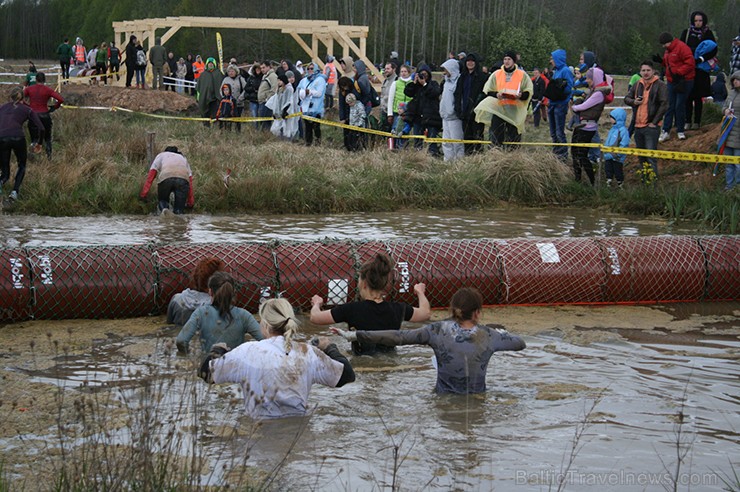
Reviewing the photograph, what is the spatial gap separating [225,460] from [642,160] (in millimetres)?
12288

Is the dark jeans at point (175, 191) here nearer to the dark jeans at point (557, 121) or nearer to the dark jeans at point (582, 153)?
the dark jeans at point (582, 153)

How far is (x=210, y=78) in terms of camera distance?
2292 cm

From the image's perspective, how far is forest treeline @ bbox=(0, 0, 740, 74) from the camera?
43.4 m

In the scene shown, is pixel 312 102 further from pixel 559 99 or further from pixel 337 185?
pixel 337 185

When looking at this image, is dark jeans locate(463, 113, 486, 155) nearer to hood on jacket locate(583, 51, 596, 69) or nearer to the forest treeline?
hood on jacket locate(583, 51, 596, 69)

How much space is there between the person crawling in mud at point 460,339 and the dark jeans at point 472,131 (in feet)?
36.5

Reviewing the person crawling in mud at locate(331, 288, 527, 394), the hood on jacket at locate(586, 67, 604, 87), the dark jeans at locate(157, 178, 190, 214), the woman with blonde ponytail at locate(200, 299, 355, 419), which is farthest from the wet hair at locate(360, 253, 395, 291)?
the hood on jacket at locate(586, 67, 604, 87)

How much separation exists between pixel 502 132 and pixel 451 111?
114 cm

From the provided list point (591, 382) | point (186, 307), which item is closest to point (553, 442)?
point (591, 382)

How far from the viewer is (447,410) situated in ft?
22.0

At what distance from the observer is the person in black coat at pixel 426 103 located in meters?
18.2

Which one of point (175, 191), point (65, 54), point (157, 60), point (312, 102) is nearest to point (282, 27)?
point (157, 60)

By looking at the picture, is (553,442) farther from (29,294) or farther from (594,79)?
(594,79)

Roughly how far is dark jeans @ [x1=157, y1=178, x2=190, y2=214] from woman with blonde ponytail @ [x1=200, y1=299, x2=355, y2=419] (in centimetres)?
759
